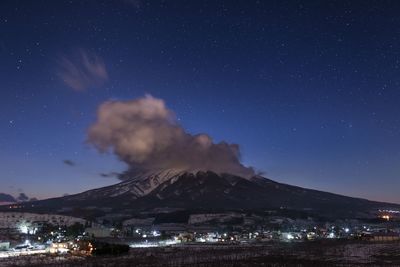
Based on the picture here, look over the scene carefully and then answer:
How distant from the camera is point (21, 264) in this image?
75.0 m

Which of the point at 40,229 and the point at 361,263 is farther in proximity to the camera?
the point at 40,229

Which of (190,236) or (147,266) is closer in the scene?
(147,266)

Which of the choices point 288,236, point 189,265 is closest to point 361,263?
point 189,265

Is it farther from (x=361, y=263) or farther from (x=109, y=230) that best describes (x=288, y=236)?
(x=361, y=263)

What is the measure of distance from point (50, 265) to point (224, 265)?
24.4m

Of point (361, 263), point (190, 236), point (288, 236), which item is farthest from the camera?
point (288, 236)

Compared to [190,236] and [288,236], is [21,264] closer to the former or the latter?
[190,236]

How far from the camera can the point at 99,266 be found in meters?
71.3

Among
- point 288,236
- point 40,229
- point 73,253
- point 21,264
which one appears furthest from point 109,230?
point 21,264

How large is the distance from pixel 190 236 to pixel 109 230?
29.5 m

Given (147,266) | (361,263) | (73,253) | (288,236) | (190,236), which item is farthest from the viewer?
(288,236)

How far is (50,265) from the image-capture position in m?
73.2

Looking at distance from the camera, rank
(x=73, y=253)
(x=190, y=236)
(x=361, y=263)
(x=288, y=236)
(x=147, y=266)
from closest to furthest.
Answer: (x=147, y=266), (x=361, y=263), (x=73, y=253), (x=190, y=236), (x=288, y=236)

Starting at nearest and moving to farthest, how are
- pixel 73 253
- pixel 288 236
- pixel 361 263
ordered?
pixel 361 263 → pixel 73 253 → pixel 288 236
